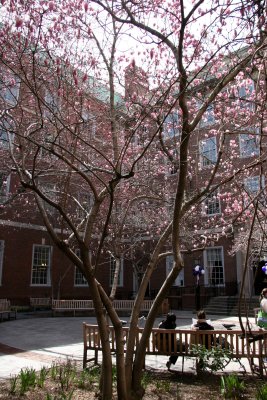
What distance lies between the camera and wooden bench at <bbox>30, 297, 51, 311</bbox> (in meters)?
21.7

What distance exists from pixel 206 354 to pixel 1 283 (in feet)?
57.2

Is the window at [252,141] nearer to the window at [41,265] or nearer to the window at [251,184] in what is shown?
the window at [251,184]

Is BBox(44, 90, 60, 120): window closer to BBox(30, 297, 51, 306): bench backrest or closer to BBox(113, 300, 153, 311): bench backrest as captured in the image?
BBox(113, 300, 153, 311): bench backrest

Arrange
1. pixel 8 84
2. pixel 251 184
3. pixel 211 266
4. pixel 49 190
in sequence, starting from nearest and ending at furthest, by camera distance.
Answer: pixel 8 84 → pixel 49 190 → pixel 251 184 → pixel 211 266

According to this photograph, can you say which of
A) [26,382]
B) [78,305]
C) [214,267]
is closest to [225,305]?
[214,267]

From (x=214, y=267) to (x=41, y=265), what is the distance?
1103 cm

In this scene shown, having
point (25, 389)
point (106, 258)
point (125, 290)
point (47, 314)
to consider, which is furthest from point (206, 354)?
point (125, 290)

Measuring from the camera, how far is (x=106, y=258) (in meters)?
26.5

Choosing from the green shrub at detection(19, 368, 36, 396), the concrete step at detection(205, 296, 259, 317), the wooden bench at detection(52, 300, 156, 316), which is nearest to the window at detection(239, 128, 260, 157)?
the green shrub at detection(19, 368, 36, 396)

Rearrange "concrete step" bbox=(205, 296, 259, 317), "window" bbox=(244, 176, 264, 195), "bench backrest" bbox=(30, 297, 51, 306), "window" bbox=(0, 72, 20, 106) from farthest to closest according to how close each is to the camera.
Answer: "bench backrest" bbox=(30, 297, 51, 306) < "concrete step" bbox=(205, 296, 259, 317) < "window" bbox=(244, 176, 264, 195) < "window" bbox=(0, 72, 20, 106)

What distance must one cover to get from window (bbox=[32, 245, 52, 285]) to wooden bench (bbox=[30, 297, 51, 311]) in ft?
5.26

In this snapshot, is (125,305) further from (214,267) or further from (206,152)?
(206,152)

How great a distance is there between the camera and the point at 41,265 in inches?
953

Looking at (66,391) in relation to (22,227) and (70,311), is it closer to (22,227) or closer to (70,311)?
(70,311)
